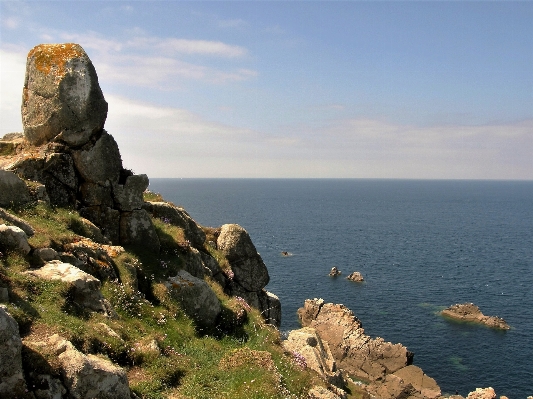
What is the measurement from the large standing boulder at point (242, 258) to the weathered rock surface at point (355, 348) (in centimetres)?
2630

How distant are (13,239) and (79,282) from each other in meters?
2.62

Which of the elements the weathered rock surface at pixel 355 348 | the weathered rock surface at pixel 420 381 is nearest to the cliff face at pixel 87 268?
the weathered rock surface at pixel 420 381

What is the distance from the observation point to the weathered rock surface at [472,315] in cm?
6994

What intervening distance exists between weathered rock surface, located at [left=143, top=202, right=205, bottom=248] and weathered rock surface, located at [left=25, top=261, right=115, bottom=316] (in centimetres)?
1071

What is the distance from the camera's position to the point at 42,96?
2022 cm

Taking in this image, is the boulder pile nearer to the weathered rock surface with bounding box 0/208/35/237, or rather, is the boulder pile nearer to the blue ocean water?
the weathered rock surface with bounding box 0/208/35/237

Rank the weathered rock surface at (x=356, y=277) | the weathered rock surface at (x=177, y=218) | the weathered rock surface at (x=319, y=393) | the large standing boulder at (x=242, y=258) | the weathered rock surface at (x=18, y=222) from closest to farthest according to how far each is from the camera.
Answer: the weathered rock surface at (x=18, y=222) < the weathered rock surface at (x=319, y=393) < the weathered rock surface at (x=177, y=218) < the large standing boulder at (x=242, y=258) < the weathered rock surface at (x=356, y=277)

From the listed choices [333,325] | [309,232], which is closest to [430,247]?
[309,232]

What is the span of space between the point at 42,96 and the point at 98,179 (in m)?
4.69

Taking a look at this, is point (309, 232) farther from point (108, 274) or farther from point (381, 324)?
point (108, 274)

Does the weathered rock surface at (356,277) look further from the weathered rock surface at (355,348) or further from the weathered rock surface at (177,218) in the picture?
the weathered rock surface at (177,218)

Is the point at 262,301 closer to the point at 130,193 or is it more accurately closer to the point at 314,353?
the point at 314,353

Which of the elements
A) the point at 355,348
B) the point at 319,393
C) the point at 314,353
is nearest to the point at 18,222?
the point at 319,393

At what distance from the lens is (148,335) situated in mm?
14609
